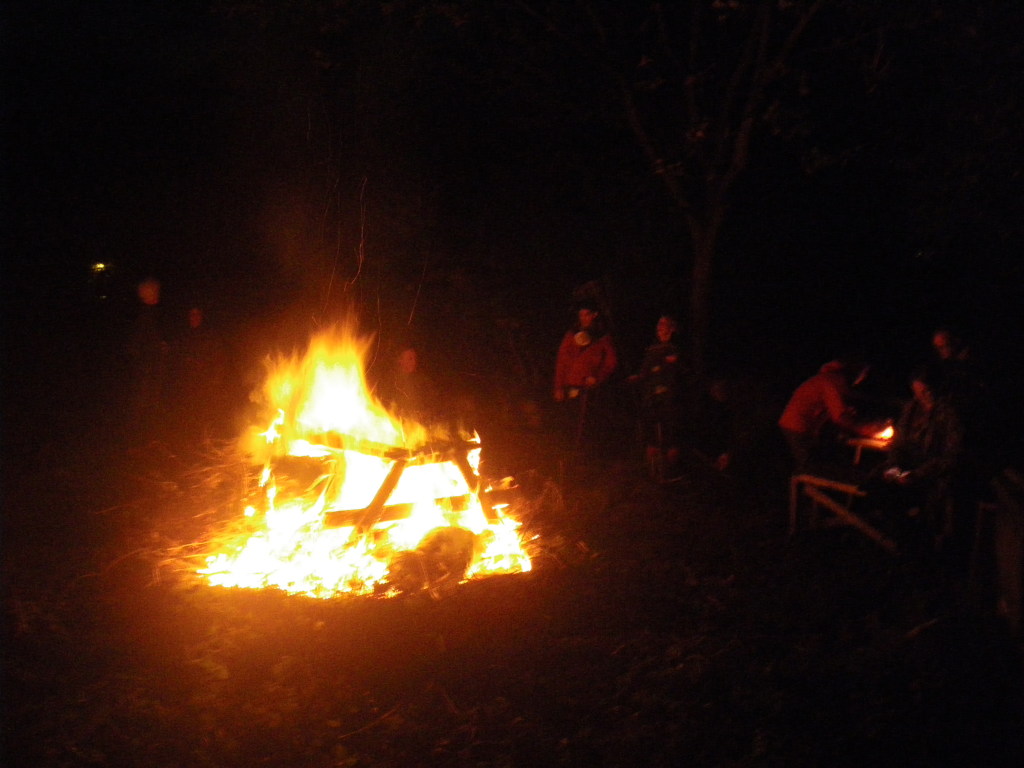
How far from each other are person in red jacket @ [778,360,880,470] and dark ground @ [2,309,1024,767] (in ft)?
2.82

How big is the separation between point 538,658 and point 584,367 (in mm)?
4416

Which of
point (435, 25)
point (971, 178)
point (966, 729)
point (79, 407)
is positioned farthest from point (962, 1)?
point (79, 407)

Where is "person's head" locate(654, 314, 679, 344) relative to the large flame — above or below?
above

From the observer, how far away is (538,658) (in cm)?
508

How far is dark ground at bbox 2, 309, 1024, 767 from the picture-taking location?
4.24 metres

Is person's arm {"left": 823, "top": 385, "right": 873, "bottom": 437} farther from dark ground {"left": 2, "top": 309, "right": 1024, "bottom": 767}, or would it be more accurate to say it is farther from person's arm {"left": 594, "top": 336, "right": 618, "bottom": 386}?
person's arm {"left": 594, "top": 336, "right": 618, "bottom": 386}

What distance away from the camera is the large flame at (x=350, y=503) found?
617cm

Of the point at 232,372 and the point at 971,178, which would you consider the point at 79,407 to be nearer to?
the point at 232,372

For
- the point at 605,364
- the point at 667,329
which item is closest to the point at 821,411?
the point at 667,329

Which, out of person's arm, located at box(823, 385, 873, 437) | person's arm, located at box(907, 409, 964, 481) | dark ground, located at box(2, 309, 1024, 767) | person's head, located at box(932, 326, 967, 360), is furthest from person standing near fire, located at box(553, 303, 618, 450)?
person's arm, located at box(907, 409, 964, 481)

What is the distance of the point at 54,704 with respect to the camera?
452cm

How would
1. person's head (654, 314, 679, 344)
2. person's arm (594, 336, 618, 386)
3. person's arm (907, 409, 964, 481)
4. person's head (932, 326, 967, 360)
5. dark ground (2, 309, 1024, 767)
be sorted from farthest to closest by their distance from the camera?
person's arm (594, 336, 618, 386)
person's head (654, 314, 679, 344)
person's head (932, 326, 967, 360)
person's arm (907, 409, 964, 481)
dark ground (2, 309, 1024, 767)

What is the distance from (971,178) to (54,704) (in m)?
9.21

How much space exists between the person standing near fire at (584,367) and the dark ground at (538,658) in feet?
6.37
